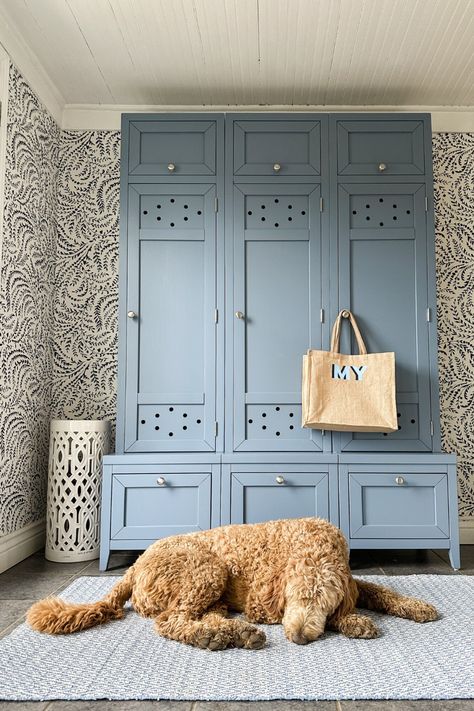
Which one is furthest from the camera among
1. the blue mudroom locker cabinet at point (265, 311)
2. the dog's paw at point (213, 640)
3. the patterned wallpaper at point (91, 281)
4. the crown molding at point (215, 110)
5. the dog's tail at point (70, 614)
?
the crown molding at point (215, 110)

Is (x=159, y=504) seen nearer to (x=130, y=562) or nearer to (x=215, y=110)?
(x=130, y=562)

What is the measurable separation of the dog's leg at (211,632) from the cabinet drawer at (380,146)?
6.82 ft

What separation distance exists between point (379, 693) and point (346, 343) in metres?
1.60

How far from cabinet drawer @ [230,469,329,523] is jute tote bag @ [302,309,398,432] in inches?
9.7

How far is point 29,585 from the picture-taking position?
2.21m

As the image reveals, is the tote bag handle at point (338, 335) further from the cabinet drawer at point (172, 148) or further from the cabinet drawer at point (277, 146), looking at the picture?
the cabinet drawer at point (172, 148)

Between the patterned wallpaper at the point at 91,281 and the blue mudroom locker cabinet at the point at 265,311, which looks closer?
the blue mudroom locker cabinet at the point at 265,311

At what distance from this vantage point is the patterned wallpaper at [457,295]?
3.08 metres

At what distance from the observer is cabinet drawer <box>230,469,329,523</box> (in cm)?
250

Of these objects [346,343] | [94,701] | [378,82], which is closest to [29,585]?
[94,701]

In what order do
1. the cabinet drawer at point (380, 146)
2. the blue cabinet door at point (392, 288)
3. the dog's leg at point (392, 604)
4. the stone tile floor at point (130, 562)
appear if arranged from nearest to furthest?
the stone tile floor at point (130, 562)
the dog's leg at point (392, 604)
the blue cabinet door at point (392, 288)
the cabinet drawer at point (380, 146)

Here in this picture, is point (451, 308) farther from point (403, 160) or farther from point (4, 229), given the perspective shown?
point (4, 229)

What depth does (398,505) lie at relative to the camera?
8.21 ft

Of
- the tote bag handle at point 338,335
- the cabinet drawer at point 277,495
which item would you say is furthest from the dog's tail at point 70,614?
the tote bag handle at point 338,335
